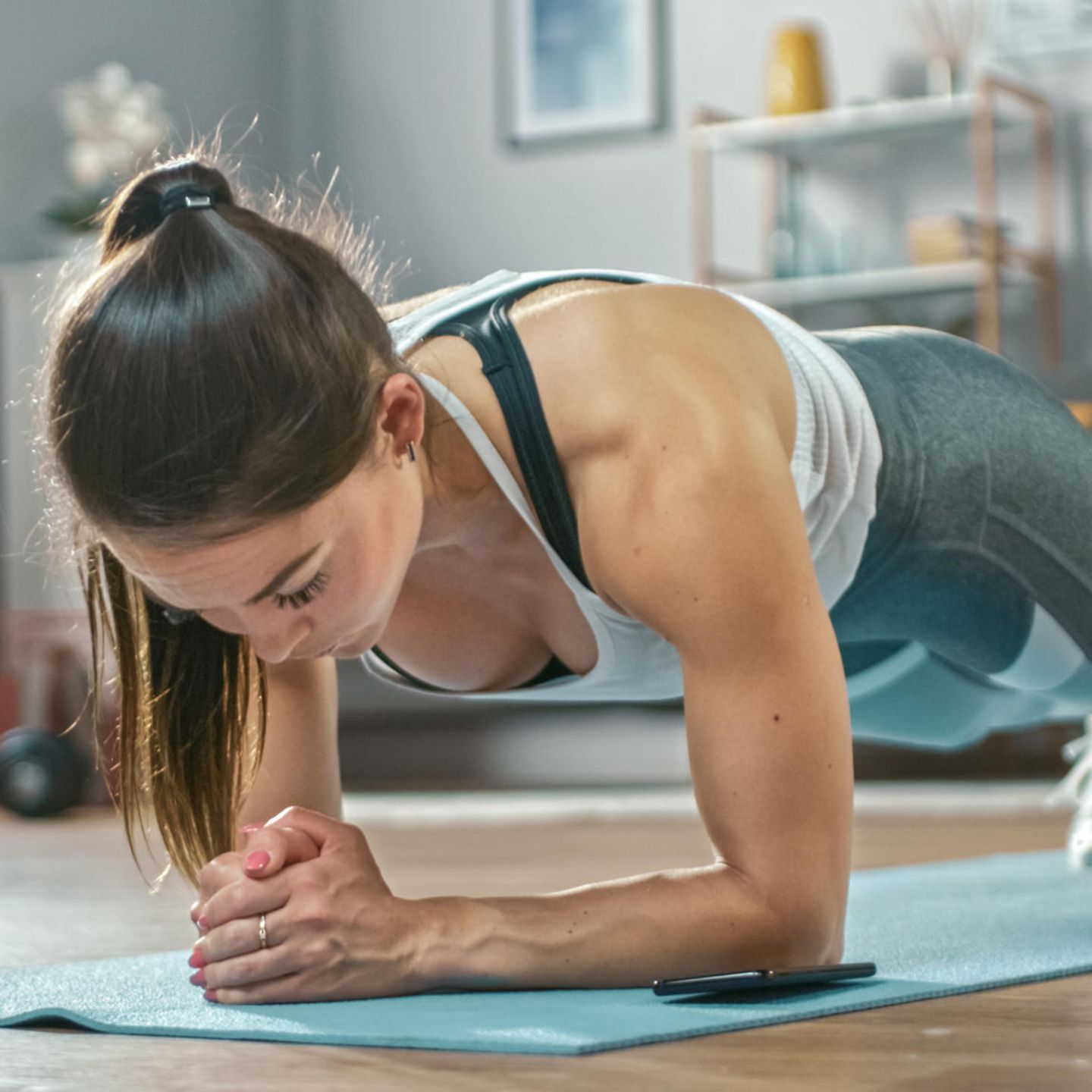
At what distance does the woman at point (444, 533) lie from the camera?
3.22 feet

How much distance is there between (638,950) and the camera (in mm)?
1074

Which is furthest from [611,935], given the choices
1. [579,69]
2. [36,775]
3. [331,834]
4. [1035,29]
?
[579,69]

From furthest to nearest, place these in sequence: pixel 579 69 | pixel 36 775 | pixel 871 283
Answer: pixel 579 69
pixel 871 283
pixel 36 775

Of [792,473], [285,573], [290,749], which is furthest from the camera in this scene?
[290,749]

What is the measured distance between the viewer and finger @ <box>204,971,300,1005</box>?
1073 millimetres

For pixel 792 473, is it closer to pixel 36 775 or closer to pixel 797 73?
pixel 36 775

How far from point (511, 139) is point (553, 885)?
3.44 metres

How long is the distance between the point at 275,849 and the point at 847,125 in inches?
141

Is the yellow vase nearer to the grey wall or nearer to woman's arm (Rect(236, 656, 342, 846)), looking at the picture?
the grey wall

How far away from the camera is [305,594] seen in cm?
103

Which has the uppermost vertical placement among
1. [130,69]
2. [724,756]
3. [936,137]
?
[130,69]

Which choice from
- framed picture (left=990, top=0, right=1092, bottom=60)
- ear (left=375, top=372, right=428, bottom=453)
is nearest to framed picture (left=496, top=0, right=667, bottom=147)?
framed picture (left=990, top=0, right=1092, bottom=60)

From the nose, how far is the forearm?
0.59ft

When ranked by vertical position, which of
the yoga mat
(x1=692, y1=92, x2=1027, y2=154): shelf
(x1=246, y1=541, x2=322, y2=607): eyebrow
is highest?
(x1=692, y1=92, x2=1027, y2=154): shelf
